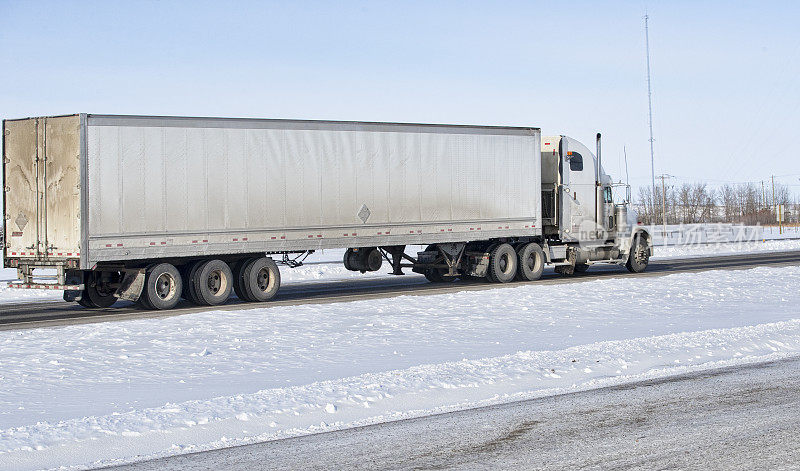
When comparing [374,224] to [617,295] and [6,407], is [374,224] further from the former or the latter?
[6,407]

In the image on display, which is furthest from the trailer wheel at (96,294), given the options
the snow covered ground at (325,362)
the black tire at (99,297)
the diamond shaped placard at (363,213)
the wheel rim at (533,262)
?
the wheel rim at (533,262)

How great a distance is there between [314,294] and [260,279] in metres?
1.90

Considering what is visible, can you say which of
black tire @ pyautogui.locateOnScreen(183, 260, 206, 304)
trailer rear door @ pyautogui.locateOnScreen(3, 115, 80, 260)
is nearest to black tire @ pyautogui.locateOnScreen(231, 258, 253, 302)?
black tire @ pyautogui.locateOnScreen(183, 260, 206, 304)

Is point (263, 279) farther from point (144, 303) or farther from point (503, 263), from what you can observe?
point (503, 263)

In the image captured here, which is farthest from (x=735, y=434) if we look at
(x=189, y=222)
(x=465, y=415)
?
(x=189, y=222)

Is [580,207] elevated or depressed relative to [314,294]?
elevated

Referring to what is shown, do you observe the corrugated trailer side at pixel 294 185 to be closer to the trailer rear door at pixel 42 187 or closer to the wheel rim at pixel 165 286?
the trailer rear door at pixel 42 187

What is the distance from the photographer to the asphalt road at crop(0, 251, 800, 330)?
679 inches

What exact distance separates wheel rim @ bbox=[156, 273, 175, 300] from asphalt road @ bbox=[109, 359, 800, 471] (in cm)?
1139

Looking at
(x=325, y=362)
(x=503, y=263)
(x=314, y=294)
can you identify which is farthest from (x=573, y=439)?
(x=503, y=263)

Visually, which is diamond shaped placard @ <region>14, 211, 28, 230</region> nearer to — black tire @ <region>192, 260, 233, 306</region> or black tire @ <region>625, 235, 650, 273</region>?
black tire @ <region>192, 260, 233, 306</region>

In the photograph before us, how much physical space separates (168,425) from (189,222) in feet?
36.1

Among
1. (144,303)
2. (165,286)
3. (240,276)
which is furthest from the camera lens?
(240,276)

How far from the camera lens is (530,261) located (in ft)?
82.7
